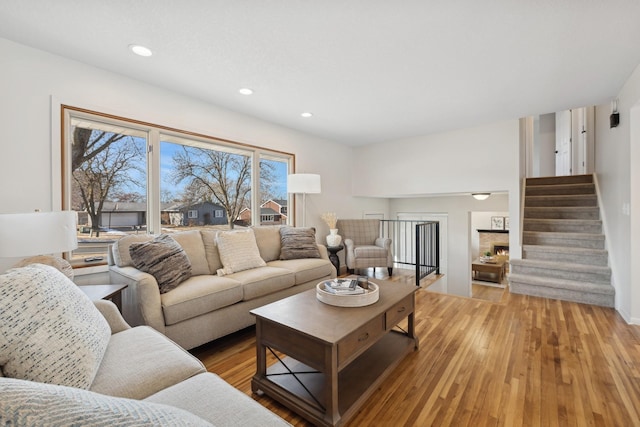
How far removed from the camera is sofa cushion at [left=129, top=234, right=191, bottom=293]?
2.17m

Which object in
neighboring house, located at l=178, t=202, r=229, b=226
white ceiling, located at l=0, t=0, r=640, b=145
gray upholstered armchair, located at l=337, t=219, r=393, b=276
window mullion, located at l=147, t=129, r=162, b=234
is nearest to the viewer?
white ceiling, located at l=0, t=0, r=640, b=145

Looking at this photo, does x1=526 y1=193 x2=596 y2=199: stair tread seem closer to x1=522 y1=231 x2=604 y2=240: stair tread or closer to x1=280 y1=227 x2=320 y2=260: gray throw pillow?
x1=522 y1=231 x2=604 y2=240: stair tread

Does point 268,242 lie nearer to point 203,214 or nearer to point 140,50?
point 203,214

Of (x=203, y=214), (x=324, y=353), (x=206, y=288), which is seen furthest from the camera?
(x=203, y=214)

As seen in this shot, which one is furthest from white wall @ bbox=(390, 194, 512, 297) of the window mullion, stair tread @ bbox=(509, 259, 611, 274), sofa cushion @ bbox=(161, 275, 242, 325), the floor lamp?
the window mullion

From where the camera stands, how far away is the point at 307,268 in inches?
121

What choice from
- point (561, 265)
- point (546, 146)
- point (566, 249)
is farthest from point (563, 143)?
point (561, 265)

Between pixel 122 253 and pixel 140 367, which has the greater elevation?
pixel 122 253

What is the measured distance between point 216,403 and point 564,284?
414 centimetres

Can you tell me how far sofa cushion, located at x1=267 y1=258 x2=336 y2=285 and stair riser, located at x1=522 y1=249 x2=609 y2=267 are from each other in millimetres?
2893

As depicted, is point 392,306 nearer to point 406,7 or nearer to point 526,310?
point 406,7

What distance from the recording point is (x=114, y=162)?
2.67 meters

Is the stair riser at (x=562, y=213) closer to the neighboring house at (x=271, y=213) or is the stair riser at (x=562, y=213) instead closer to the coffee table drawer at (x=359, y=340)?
the neighboring house at (x=271, y=213)

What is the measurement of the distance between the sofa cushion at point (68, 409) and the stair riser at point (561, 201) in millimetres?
5706
